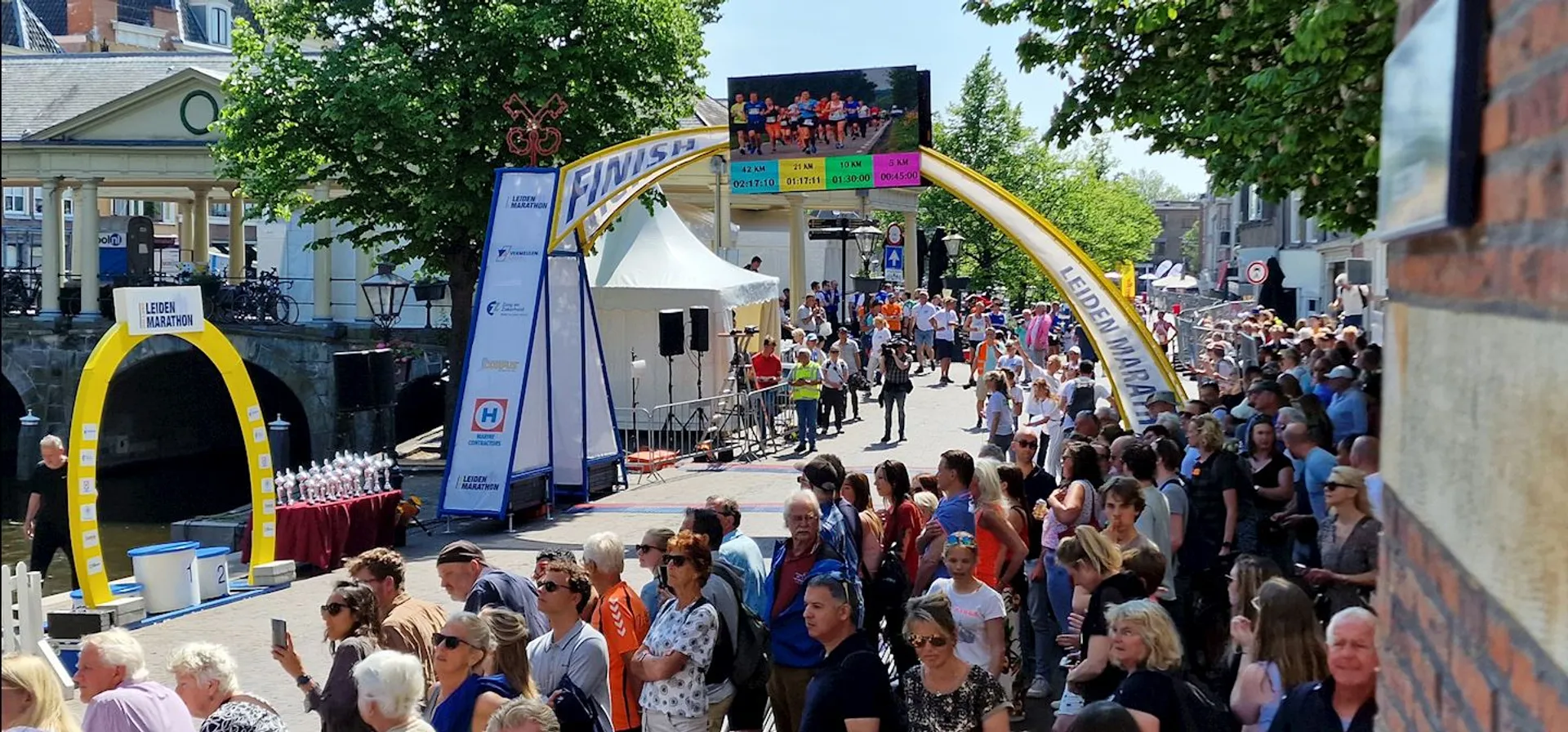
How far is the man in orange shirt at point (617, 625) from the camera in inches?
284

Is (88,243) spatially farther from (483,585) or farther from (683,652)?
(683,652)

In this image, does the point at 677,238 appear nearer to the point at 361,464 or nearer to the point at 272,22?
the point at 272,22

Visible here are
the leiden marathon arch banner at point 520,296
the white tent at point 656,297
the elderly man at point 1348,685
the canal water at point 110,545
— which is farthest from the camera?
the white tent at point 656,297

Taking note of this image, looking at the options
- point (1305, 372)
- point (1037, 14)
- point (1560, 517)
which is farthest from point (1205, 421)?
point (1560, 517)

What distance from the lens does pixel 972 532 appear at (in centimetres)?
866

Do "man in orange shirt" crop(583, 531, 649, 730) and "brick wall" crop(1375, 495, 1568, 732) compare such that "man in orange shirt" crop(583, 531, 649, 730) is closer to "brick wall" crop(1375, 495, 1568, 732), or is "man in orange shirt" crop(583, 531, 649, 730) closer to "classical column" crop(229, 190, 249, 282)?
Result: "brick wall" crop(1375, 495, 1568, 732)

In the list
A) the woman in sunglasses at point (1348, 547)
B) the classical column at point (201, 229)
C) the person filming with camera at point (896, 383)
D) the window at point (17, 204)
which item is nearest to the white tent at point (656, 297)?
the person filming with camera at point (896, 383)

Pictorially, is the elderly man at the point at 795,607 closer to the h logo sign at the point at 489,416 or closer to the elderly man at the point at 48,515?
the elderly man at the point at 48,515

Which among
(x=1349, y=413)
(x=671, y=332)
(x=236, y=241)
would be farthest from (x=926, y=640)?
(x=236, y=241)

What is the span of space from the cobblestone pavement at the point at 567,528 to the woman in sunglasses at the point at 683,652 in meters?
3.87

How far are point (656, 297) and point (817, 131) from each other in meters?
9.30

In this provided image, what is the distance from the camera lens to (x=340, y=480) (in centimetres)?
1736

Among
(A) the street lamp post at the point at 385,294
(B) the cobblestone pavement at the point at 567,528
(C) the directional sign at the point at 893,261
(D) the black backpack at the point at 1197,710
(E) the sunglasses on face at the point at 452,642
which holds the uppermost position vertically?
(C) the directional sign at the point at 893,261

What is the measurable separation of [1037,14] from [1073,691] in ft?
25.4
